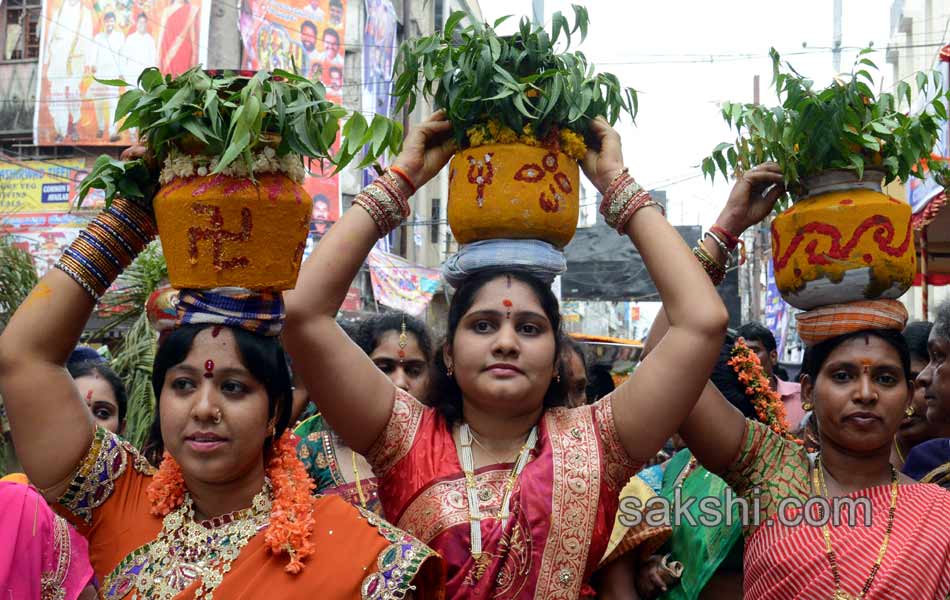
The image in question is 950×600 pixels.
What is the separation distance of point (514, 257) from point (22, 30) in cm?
2116

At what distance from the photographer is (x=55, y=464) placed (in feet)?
7.99

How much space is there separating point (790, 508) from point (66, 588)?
7.31 ft

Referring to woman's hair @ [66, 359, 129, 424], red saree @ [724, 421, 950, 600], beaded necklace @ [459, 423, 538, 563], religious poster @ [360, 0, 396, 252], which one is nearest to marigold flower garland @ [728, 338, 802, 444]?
red saree @ [724, 421, 950, 600]

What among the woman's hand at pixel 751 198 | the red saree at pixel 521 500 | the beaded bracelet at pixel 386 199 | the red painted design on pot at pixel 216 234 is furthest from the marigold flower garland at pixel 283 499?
the woman's hand at pixel 751 198

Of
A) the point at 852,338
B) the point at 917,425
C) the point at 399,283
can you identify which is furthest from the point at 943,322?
the point at 399,283

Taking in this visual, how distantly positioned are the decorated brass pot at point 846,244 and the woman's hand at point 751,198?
13cm

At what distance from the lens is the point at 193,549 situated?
2.50 metres

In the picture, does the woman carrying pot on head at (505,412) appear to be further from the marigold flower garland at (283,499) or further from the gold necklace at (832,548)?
the gold necklace at (832,548)

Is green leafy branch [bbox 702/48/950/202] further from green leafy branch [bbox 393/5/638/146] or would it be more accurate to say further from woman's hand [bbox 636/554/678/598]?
A: woman's hand [bbox 636/554/678/598]

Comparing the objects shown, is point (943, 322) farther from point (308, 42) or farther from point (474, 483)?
point (308, 42)

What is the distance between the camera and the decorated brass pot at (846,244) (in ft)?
10.1

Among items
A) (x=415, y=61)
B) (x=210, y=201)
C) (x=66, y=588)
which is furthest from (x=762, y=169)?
(x=66, y=588)

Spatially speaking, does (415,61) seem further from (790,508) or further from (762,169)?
(790,508)

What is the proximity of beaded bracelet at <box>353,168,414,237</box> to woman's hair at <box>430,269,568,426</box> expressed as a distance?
0.32 metres
